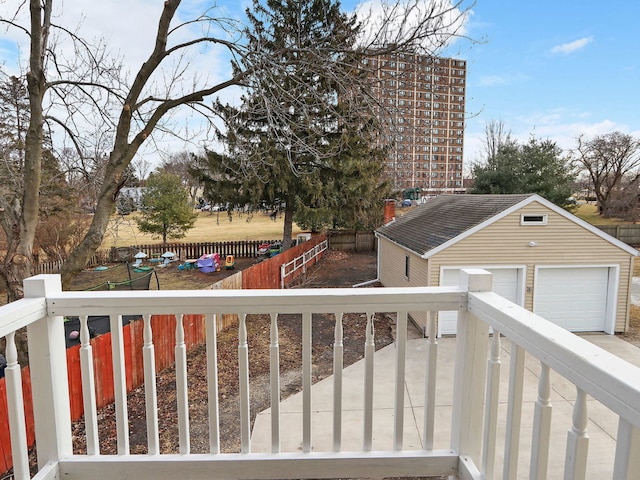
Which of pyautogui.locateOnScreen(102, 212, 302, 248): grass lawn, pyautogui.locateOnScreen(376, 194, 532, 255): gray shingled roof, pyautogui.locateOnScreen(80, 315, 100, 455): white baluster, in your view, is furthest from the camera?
pyautogui.locateOnScreen(102, 212, 302, 248): grass lawn

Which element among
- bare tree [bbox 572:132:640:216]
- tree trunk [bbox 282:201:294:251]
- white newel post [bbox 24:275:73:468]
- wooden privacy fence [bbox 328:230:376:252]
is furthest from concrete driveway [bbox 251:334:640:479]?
bare tree [bbox 572:132:640:216]

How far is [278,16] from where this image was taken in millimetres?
3906

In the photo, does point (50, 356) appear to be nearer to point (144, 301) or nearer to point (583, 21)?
point (144, 301)

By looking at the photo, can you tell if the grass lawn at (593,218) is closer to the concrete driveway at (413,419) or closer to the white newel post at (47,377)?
the concrete driveway at (413,419)

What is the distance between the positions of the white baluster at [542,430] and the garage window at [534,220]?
26.9 ft

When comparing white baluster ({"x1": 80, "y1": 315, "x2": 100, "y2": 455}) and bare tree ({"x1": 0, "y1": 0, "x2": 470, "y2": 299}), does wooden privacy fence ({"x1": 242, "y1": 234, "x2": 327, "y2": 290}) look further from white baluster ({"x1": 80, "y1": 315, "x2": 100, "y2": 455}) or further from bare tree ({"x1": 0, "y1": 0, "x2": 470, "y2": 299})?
white baluster ({"x1": 80, "y1": 315, "x2": 100, "y2": 455})

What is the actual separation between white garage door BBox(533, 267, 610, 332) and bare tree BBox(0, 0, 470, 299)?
774 centimetres

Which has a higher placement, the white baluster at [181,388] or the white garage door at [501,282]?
the white baluster at [181,388]

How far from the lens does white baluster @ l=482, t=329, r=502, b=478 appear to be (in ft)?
4.47

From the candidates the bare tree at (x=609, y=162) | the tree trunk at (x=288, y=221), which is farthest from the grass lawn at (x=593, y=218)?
the tree trunk at (x=288, y=221)

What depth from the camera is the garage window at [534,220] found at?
8336mm

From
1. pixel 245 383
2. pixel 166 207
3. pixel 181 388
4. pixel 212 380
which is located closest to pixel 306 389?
pixel 245 383

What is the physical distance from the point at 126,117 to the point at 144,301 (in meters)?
2.97

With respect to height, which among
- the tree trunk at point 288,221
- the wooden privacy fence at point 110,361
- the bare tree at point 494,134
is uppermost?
the bare tree at point 494,134
